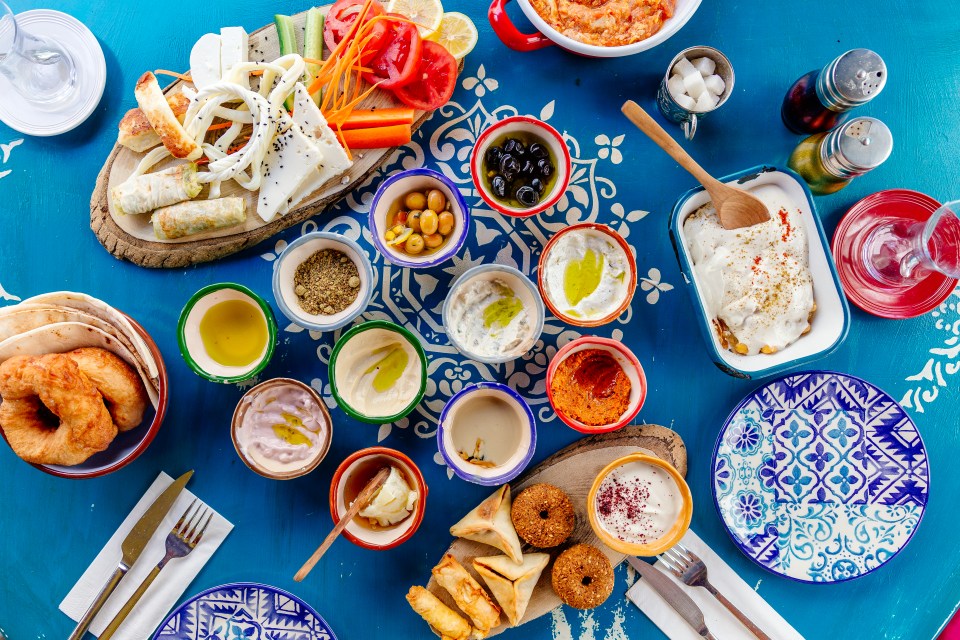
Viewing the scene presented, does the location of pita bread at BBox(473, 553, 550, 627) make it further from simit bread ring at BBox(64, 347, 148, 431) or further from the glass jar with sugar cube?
the glass jar with sugar cube

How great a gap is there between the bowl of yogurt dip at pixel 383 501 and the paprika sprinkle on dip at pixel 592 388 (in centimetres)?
55

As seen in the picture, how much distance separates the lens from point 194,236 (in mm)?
2156

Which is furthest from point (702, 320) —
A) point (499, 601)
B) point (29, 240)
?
point (29, 240)

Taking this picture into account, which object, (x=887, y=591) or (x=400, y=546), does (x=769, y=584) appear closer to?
(x=887, y=591)

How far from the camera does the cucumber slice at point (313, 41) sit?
2148 millimetres

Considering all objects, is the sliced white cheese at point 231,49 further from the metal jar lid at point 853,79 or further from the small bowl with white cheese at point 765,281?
the metal jar lid at point 853,79

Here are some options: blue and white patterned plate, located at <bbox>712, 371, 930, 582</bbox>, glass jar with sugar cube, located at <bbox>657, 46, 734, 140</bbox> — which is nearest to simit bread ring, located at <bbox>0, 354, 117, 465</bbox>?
blue and white patterned plate, located at <bbox>712, 371, 930, 582</bbox>

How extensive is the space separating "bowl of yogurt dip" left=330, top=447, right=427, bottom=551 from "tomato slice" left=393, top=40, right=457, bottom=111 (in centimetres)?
120

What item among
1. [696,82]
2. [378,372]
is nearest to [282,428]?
[378,372]

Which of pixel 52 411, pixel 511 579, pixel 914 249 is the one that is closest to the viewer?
pixel 52 411

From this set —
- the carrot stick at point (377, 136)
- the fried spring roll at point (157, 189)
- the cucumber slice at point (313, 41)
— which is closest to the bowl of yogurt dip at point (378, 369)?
the carrot stick at point (377, 136)

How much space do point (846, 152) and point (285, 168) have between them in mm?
1858

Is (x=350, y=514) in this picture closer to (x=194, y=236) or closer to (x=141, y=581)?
(x=141, y=581)

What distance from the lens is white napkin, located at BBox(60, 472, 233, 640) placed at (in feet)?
7.00
